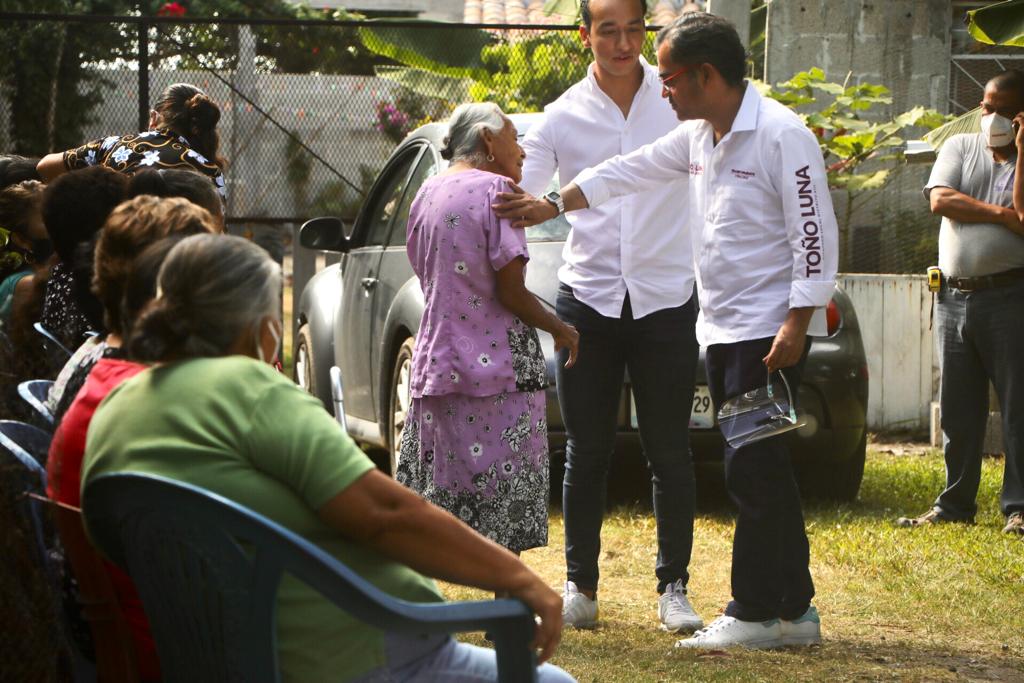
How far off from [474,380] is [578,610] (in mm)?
985

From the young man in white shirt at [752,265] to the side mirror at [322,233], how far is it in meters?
2.80

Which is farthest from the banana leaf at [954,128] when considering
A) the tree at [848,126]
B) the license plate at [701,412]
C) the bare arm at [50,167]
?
the bare arm at [50,167]

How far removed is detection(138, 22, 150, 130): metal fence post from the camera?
431 inches

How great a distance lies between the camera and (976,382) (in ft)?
24.1

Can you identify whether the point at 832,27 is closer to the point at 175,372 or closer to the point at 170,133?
the point at 170,133

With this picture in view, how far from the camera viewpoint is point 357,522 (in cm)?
241

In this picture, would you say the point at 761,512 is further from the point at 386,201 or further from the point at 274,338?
the point at 386,201

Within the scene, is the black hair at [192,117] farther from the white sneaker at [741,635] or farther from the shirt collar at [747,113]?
the white sneaker at [741,635]

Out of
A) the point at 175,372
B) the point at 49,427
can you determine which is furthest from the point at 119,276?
the point at 175,372

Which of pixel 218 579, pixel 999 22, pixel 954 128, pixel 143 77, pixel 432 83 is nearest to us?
pixel 218 579

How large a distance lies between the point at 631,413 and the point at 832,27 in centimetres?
559

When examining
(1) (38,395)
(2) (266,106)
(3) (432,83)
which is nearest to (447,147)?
(1) (38,395)

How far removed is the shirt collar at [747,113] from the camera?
15.1ft

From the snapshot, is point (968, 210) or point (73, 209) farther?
point (968, 210)
